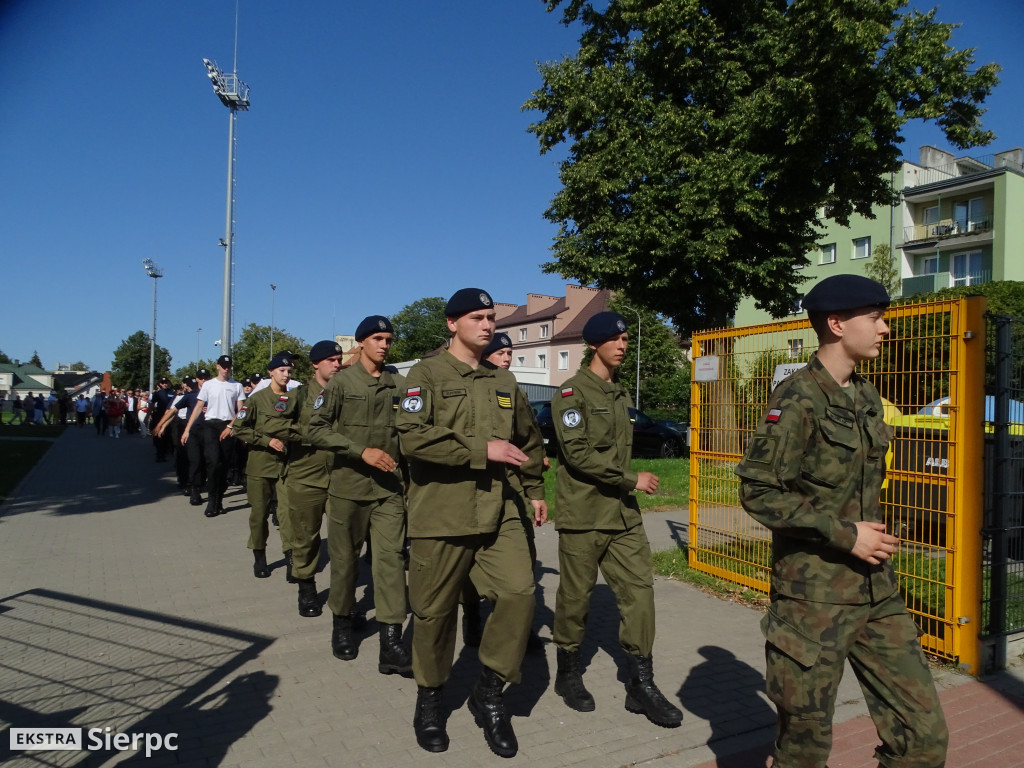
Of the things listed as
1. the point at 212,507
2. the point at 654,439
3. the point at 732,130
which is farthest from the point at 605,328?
the point at 654,439

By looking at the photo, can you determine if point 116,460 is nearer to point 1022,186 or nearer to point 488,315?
point 488,315

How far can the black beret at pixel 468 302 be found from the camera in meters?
3.83

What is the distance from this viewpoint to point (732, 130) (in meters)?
17.0

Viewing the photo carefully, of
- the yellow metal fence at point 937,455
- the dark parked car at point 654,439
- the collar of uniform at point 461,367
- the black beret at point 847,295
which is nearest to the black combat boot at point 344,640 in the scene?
the collar of uniform at point 461,367

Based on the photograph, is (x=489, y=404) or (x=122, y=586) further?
(x=122, y=586)

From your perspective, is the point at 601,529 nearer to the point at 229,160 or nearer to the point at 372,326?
the point at 372,326

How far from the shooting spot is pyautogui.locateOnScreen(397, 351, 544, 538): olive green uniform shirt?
3531mm

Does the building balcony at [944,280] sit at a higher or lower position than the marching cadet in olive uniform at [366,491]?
higher

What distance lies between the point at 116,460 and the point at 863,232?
146 ft

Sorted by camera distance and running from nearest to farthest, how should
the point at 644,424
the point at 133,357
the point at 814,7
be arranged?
1. the point at 814,7
2. the point at 644,424
3. the point at 133,357

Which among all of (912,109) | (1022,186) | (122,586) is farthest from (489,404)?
(1022,186)

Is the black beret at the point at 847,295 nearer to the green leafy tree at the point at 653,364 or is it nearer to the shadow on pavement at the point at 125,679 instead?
the shadow on pavement at the point at 125,679

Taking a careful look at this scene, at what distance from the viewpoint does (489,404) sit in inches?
150

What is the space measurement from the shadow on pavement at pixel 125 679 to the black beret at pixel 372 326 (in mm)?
2235
